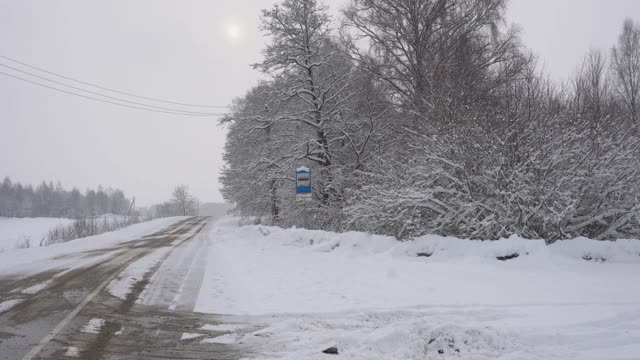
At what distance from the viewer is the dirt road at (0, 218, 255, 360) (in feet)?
15.9

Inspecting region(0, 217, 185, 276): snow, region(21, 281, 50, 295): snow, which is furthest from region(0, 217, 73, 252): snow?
region(21, 281, 50, 295): snow

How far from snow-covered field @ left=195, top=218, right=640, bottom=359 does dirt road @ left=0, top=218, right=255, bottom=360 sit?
52 centimetres

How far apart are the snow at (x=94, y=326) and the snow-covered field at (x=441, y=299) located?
56.6 inches

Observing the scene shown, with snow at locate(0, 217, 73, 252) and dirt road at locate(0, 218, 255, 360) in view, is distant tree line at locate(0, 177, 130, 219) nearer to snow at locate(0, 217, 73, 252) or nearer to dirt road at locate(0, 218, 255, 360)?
snow at locate(0, 217, 73, 252)

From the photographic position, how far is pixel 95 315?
6.42m

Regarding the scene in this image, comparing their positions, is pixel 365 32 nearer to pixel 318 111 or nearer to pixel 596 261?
pixel 318 111

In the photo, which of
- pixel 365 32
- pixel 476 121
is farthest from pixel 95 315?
pixel 365 32

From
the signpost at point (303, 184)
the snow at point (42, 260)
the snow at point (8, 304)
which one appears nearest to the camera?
the snow at point (8, 304)

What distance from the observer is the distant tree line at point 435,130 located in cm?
934

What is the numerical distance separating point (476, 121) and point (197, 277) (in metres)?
7.89

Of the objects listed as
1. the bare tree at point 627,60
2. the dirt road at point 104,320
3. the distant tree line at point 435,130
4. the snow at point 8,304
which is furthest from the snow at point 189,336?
the bare tree at point 627,60

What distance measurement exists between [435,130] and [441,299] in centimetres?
552

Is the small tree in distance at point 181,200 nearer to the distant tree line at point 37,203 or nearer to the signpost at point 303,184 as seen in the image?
the distant tree line at point 37,203

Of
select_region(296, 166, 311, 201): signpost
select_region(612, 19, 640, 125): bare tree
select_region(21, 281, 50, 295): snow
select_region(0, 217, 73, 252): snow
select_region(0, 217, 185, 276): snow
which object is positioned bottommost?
select_region(0, 217, 73, 252): snow
